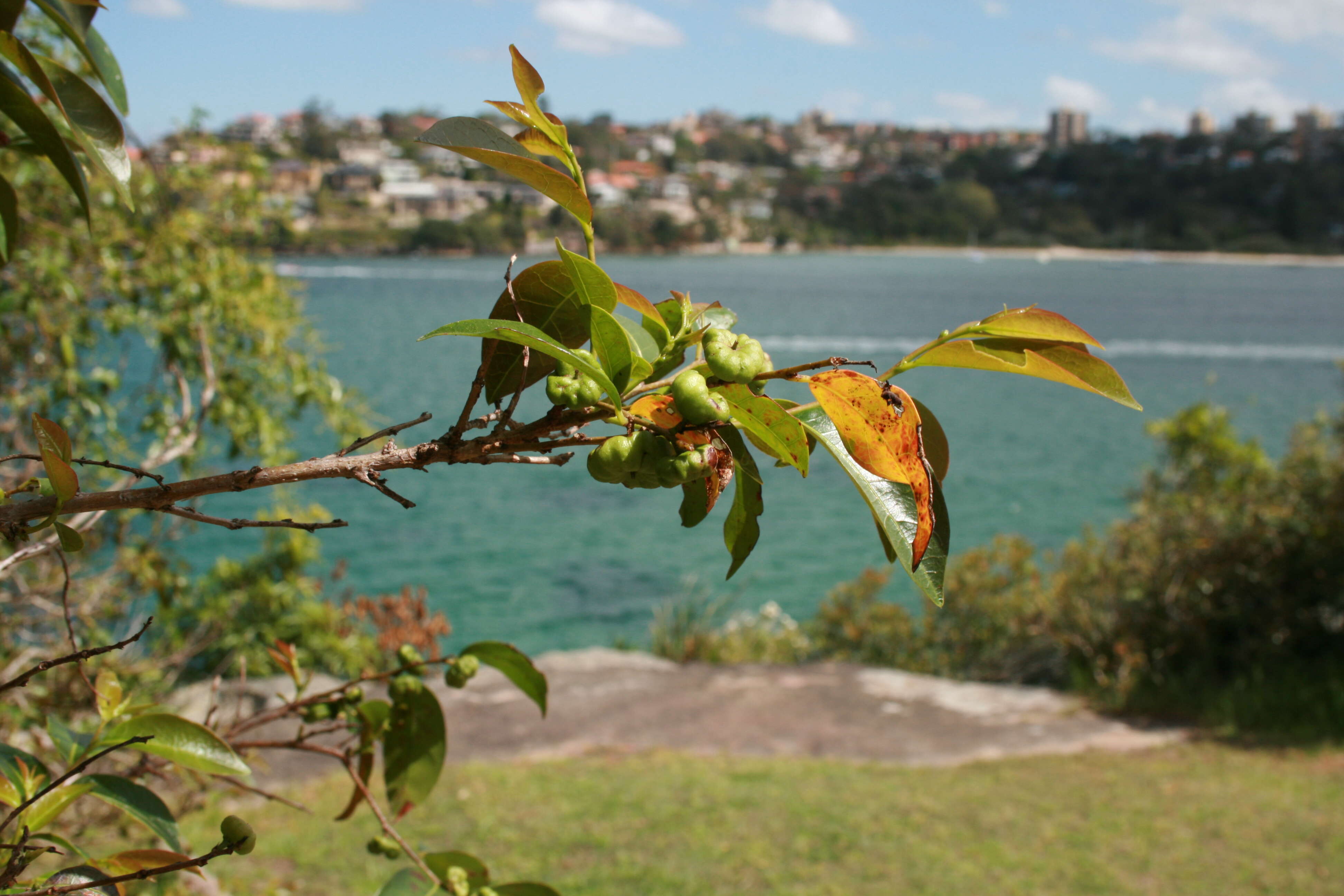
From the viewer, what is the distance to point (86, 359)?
5363 millimetres

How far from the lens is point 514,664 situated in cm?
96

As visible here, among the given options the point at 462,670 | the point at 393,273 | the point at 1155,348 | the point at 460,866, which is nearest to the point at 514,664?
the point at 462,670

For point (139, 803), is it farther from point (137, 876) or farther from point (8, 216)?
point (8, 216)

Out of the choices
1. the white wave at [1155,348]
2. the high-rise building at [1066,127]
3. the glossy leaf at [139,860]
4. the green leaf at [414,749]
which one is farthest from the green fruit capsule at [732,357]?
the high-rise building at [1066,127]

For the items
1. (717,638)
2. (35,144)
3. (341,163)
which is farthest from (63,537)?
(341,163)

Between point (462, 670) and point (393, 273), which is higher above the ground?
point (393, 273)

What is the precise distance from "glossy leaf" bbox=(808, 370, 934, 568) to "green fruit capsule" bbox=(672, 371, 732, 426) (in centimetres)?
6

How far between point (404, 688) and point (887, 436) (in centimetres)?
65

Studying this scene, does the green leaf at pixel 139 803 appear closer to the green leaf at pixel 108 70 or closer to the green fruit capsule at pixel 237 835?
→ the green fruit capsule at pixel 237 835

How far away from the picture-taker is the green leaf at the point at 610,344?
21.4 inches

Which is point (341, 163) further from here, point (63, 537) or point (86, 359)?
point (63, 537)

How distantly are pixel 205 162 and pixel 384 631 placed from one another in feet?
10.4

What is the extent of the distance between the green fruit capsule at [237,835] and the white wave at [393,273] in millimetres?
57069

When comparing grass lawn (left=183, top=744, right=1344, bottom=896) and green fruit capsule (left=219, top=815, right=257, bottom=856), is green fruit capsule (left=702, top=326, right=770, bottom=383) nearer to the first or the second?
green fruit capsule (left=219, top=815, right=257, bottom=856)
